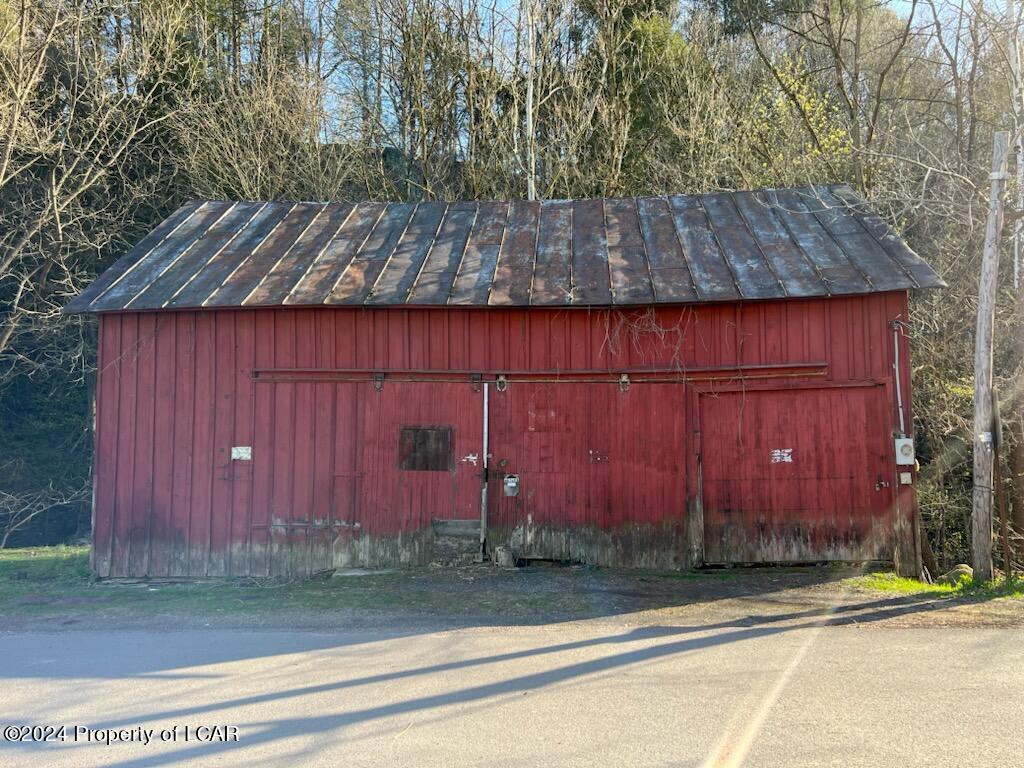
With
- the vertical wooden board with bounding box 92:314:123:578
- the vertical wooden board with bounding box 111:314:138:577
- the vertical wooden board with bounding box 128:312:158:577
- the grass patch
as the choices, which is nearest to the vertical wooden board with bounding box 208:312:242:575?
the vertical wooden board with bounding box 128:312:158:577

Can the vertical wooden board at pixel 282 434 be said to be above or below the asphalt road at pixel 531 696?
above

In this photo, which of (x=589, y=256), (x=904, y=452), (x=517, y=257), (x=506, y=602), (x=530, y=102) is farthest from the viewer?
(x=530, y=102)

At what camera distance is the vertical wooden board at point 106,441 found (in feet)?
33.0

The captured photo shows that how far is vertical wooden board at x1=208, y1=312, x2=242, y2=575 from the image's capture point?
9.95 m

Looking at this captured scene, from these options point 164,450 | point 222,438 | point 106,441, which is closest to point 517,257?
point 222,438

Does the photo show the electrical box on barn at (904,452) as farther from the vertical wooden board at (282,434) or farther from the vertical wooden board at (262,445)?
the vertical wooden board at (262,445)

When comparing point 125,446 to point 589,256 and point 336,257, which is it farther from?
point 589,256

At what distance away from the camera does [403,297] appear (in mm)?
9812

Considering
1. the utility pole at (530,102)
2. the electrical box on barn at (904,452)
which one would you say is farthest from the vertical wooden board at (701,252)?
the utility pole at (530,102)

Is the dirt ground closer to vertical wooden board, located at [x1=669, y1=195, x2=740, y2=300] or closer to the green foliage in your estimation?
vertical wooden board, located at [x1=669, y1=195, x2=740, y2=300]

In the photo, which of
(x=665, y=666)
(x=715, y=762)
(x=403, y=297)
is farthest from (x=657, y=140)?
(x=715, y=762)

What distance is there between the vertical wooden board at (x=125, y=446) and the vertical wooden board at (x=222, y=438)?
114 cm

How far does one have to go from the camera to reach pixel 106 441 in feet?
33.4

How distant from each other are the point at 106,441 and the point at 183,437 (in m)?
1.08
